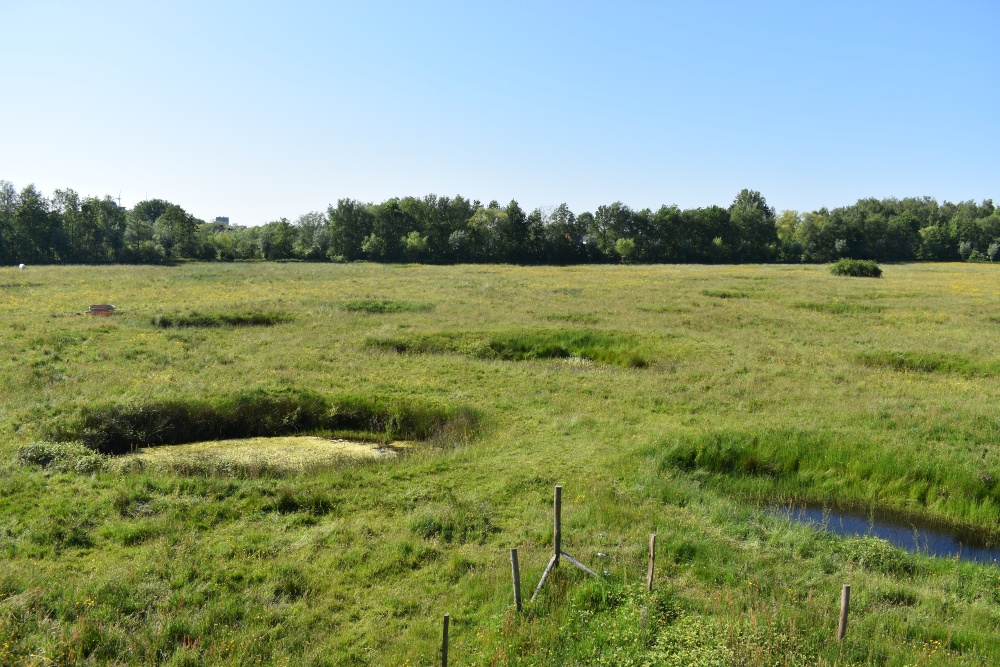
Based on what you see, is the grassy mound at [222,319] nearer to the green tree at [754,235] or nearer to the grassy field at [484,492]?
the grassy field at [484,492]

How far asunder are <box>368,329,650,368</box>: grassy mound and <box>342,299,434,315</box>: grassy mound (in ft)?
32.4

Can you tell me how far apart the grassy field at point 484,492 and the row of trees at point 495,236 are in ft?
241

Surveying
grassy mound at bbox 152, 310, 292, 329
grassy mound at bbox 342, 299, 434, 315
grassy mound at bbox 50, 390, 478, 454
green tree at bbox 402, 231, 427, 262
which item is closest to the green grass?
grassy mound at bbox 342, 299, 434, 315

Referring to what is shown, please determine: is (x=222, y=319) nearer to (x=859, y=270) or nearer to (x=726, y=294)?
(x=726, y=294)

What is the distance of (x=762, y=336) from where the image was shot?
31.6 m

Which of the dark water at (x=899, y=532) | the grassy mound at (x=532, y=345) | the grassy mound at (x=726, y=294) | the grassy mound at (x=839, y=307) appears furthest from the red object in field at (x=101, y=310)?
the grassy mound at (x=839, y=307)

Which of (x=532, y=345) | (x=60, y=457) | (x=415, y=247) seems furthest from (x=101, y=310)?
(x=415, y=247)

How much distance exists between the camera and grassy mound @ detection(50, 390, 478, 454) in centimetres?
1750

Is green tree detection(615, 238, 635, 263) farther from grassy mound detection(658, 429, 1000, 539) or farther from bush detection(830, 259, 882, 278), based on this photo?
grassy mound detection(658, 429, 1000, 539)

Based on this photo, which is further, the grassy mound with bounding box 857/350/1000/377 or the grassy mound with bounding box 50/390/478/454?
the grassy mound with bounding box 857/350/1000/377

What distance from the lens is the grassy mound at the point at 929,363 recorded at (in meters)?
24.5

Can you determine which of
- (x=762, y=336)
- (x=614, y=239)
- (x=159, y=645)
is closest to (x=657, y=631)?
(x=159, y=645)

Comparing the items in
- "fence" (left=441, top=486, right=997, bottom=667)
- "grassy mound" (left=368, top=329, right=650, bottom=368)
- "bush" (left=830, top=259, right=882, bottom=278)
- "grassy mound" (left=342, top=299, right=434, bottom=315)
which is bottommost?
"fence" (left=441, top=486, right=997, bottom=667)

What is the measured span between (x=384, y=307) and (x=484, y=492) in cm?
2787
